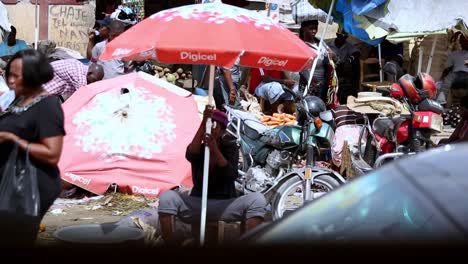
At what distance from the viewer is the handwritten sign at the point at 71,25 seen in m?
13.4

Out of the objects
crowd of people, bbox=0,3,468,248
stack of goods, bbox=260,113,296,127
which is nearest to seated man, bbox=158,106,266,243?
crowd of people, bbox=0,3,468,248

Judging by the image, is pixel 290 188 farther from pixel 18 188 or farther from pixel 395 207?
pixel 395 207

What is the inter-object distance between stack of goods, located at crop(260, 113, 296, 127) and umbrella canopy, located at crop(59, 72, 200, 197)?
1072mm

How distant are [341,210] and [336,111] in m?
6.65

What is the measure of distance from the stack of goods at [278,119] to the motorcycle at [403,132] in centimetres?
96

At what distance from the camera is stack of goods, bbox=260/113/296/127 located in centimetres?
902

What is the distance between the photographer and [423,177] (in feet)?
8.05

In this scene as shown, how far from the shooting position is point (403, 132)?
24.6ft

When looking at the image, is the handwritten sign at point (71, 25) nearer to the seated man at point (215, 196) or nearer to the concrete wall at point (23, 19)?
the concrete wall at point (23, 19)

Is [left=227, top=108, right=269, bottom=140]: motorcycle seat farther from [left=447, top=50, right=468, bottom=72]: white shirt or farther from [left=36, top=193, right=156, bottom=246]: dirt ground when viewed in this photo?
[left=447, top=50, right=468, bottom=72]: white shirt

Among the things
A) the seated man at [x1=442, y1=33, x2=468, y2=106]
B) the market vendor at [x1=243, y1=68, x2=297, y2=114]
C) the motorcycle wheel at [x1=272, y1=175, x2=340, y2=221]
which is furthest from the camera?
the seated man at [x1=442, y1=33, x2=468, y2=106]

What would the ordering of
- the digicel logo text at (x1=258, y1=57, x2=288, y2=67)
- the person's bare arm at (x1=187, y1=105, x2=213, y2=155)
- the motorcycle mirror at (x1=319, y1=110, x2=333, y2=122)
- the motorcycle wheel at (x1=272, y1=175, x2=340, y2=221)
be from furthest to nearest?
the motorcycle mirror at (x1=319, y1=110, x2=333, y2=122) < the motorcycle wheel at (x1=272, y1=175, x2=340, y2=221) < the person's bare arm at (x1=187, y1=105, x2=213, y2=155) < the digicel logo text at (x1=258, y1=57, x2=288, y2=67)

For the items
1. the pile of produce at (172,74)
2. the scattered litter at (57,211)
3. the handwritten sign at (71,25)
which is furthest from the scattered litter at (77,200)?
the handwritten sign at (71,25)

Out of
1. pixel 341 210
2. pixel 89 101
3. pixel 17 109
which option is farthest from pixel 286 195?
pixel 341 210
